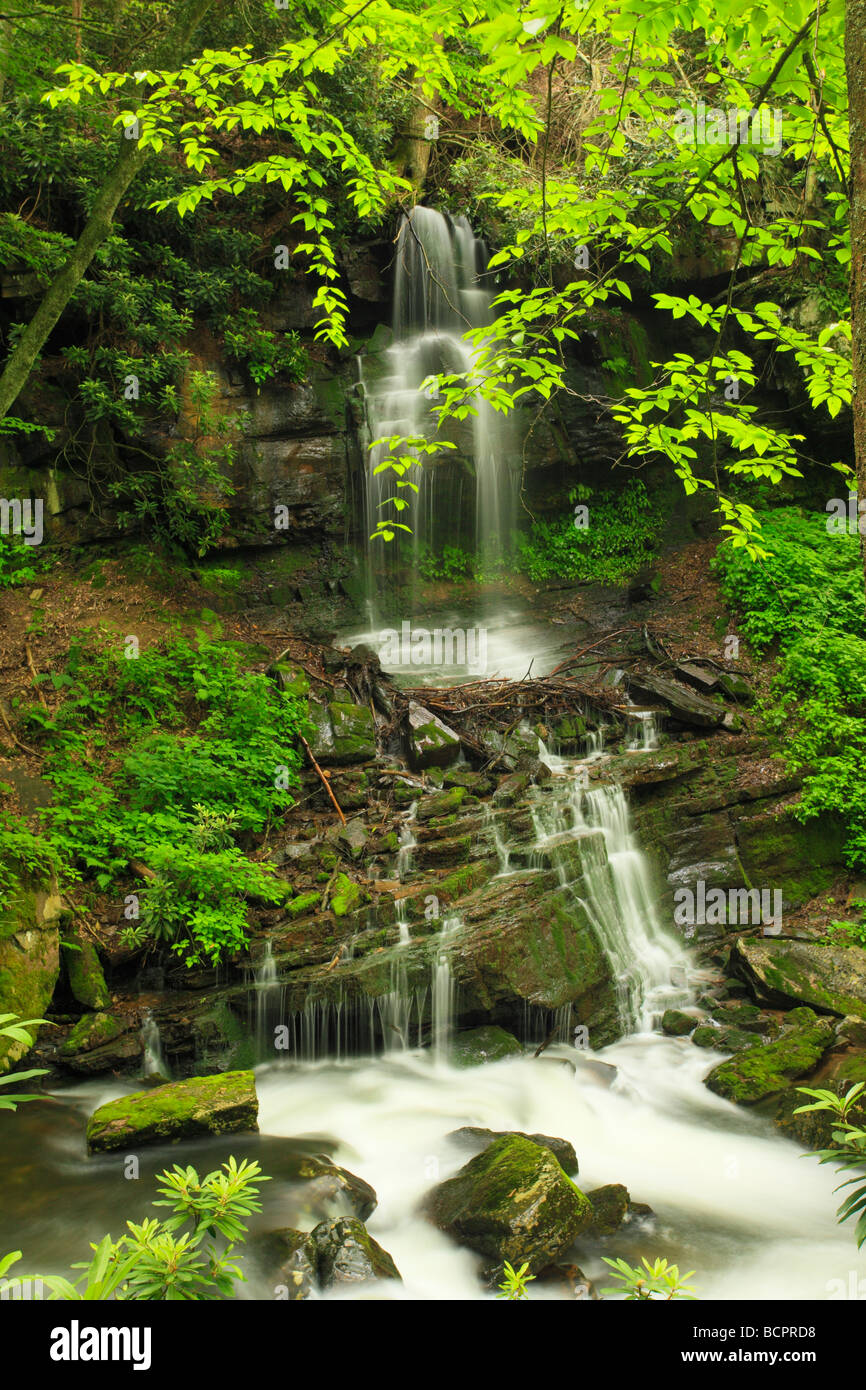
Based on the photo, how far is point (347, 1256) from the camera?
13.1 ft

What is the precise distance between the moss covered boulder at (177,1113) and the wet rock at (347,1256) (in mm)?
1222

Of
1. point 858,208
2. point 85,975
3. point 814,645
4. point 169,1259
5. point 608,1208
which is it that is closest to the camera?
point 858,208

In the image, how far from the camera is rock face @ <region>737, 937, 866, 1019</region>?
21.8 ft

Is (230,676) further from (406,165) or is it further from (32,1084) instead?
(406,165)

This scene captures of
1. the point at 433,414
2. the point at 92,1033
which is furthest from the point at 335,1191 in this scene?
the point at 433,414

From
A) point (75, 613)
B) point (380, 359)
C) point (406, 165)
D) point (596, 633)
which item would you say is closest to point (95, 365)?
point (75, 613)

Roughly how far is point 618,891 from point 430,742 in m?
2.57

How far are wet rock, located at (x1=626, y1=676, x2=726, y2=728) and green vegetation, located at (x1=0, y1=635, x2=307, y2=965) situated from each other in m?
4.29

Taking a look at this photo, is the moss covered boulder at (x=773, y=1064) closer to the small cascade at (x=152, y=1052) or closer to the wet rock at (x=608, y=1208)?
the wet rock at (x=608, y=1208)

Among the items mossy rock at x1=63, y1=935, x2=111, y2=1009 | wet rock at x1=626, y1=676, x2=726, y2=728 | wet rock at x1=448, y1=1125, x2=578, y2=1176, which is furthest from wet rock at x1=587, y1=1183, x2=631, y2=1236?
wet rock at x1=626, y1=676, x2=726, y2=728

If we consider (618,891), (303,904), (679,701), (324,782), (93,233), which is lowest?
(618,891)

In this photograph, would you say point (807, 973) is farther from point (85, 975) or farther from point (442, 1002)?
point (85, 975)

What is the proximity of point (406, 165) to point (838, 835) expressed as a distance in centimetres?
1271

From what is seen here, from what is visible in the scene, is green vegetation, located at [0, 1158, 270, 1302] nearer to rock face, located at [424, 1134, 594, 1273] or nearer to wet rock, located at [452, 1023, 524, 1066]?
rock face, located at [424, 1134, 594, 1273]
